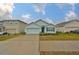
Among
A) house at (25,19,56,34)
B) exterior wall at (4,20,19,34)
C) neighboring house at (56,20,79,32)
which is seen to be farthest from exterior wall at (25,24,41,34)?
neighboring house at (56,20,79,32)

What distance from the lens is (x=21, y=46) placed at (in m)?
2.60

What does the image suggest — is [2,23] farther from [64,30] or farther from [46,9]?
[64,30]

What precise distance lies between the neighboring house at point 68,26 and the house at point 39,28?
0.07m

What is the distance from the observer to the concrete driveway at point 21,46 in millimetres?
2562

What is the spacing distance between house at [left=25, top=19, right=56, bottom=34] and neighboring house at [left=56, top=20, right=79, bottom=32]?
0.23ft

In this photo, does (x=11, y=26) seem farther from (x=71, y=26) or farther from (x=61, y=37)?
(x=71, y=26)

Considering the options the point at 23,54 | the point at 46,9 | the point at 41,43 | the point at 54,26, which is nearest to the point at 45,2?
the point at 46,9

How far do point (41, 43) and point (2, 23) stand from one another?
0.52 m

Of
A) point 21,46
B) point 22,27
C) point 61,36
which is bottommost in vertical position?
point 21,46

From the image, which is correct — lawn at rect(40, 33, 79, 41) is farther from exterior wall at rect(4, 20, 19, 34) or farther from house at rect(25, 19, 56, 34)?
exterior wall at rect(4, 20, 19, 34)

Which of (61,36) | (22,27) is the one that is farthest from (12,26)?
(61,36)

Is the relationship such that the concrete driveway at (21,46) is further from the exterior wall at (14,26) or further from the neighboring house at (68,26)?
the neighboring house at (68,26)

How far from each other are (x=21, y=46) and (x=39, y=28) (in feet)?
0.99

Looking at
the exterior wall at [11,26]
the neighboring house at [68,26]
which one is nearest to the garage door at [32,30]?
the exterior wall at [11,26]
